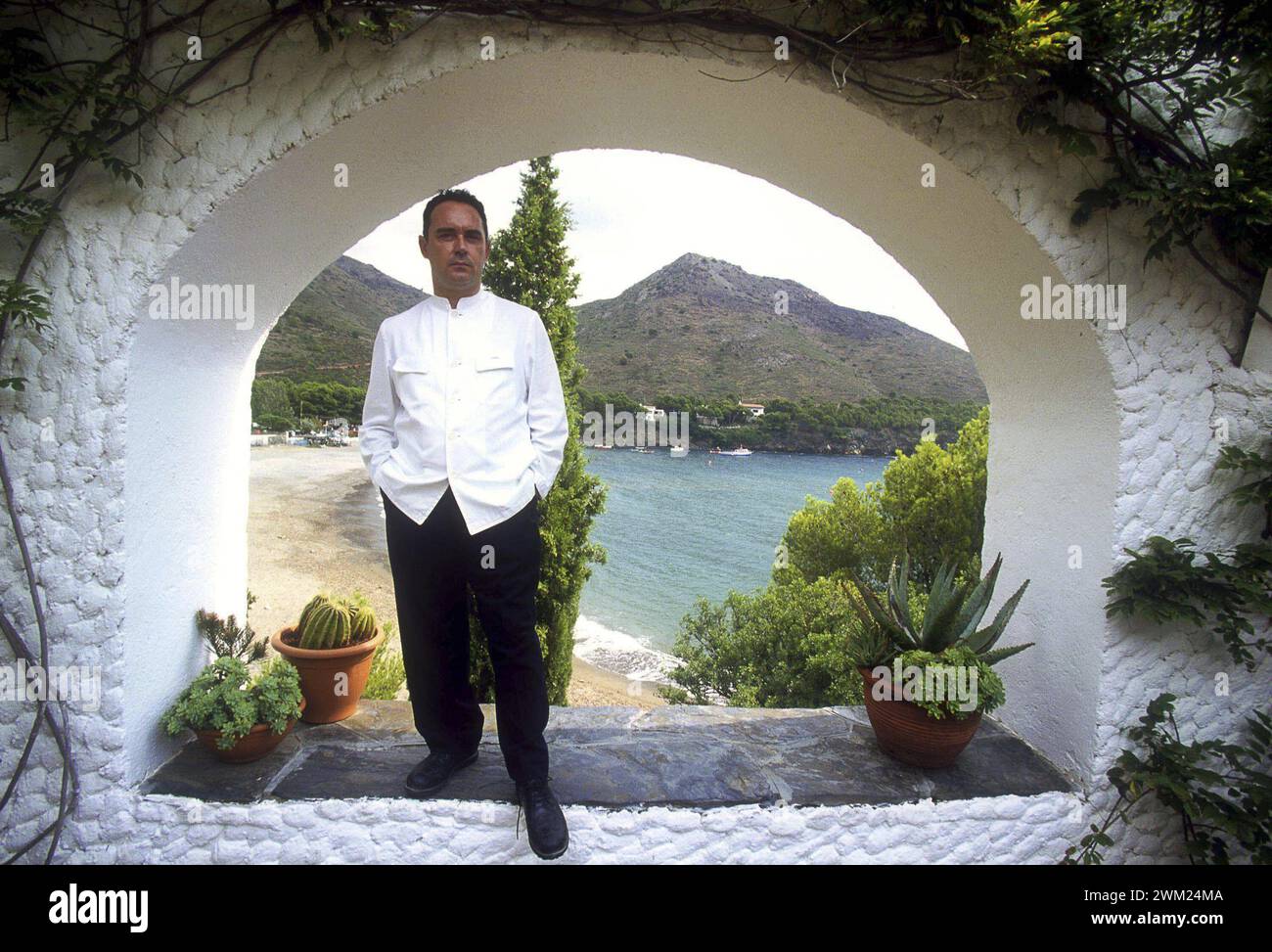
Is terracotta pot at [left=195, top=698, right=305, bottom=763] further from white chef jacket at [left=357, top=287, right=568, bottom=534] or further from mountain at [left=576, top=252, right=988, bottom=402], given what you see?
mountain at [left=576, top=252, right=988, bottom=402]

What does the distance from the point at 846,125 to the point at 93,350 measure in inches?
85.1

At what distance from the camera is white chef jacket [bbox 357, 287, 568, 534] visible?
5.73 feet

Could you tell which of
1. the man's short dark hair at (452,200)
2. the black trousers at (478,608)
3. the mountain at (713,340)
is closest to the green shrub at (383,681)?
the black trousers at (478,608)

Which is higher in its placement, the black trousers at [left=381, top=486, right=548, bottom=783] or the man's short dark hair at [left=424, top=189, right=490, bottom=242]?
the man's short dark hair at [left=424, top=189, right=490, bottom=242]

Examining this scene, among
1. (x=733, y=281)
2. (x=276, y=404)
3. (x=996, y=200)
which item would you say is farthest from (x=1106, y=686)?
(x=733, y=281)

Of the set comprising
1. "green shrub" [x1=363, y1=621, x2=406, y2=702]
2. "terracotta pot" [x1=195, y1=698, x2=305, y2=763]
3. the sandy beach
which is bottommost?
the sandy beach

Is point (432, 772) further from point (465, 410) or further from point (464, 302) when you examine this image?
point (464, 302)

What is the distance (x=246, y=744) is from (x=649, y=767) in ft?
4.03

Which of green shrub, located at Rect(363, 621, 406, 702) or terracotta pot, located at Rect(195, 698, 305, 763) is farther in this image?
green shrub, located at Rect(363, 621, 406, 702)

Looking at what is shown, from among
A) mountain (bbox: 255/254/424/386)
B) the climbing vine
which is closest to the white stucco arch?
the climbing vine

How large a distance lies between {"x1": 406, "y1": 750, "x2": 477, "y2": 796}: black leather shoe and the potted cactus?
47cm

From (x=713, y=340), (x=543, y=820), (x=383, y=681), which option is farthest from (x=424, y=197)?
(x=713, y=340)

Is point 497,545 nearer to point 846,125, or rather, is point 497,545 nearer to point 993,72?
point 846,125

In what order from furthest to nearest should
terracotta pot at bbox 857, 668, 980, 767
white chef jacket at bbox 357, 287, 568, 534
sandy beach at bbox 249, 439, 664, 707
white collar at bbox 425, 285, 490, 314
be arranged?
sandy beach at bbox 249, 439, 664, 707 < terracotta pot at bbox 857, 668, 980, 767 < white collar at bbox 425, 285, 490, 314 < white chef jacket at bbox 357, 287, 568, 534
